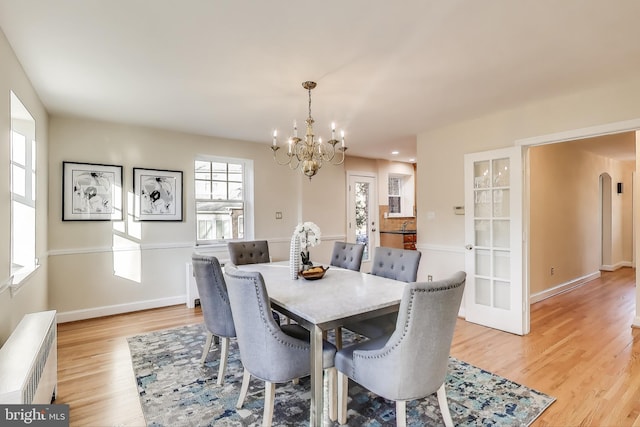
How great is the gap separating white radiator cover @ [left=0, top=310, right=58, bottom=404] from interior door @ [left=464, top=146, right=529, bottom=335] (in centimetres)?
393

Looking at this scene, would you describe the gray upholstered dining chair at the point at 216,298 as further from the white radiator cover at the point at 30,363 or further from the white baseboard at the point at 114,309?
the white baseboard at the point at 114,309

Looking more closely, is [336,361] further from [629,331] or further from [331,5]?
[629,331]

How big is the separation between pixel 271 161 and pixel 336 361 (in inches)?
154

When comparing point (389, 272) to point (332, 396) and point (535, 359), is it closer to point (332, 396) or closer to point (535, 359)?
point (332, 396)

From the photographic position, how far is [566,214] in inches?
208

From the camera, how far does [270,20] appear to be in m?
1.90

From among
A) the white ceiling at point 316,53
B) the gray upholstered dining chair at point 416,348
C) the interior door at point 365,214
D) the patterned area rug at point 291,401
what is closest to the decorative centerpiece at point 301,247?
the patterned area rug at point 291,401

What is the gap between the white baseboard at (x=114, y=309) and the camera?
3830 mm

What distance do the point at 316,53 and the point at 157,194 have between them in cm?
308

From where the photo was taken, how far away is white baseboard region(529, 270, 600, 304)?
4.62 meters

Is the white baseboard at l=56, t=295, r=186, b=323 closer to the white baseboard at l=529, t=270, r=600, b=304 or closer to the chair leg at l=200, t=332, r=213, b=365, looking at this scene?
the chair leg at l=200, t=332, r=213, b=365

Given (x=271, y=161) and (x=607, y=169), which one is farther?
(x=607, y=169)

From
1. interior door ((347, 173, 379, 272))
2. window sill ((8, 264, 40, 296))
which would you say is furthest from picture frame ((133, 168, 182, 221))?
interior door ((347, 173, 379, 272))

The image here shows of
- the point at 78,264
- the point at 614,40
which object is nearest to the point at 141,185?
the point at 78,264
